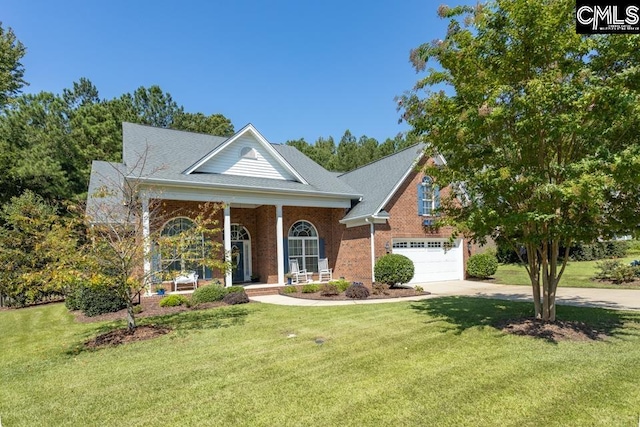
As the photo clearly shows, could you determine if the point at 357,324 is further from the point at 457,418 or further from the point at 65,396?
the point at 65,396

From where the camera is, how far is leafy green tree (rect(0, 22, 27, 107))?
20.3 meters

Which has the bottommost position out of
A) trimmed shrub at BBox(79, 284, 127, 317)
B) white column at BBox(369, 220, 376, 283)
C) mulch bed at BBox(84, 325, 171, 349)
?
mulch bed at BBox(84, 325, 171, 349)

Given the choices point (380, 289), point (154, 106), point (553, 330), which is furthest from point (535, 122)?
point (154, 106)

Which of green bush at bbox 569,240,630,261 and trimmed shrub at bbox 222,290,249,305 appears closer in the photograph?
trimmed shrub at bbox 222,290,249,305

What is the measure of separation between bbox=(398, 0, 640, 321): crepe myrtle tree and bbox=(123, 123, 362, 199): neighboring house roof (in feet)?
29.3

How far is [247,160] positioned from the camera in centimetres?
1605

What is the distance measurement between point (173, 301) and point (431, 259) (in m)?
12.0

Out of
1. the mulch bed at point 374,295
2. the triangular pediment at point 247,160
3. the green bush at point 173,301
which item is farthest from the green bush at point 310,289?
the triangular pediment at point 247,160

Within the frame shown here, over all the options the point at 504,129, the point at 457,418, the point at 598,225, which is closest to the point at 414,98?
the point at 504,129

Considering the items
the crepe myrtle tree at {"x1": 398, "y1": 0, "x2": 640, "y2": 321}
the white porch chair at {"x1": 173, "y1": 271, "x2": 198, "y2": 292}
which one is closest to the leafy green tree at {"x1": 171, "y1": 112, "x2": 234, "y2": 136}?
the white porch chair at {"x1": 173, "y1": 271, "x2": 198, "y2": 292}

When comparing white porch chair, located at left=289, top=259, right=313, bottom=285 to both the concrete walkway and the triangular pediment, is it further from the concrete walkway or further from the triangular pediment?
the triangular pediment

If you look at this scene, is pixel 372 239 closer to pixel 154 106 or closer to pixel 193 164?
pixel 193 164

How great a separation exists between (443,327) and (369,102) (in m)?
14.0

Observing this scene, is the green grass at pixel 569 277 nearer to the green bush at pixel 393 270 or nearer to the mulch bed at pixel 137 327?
the green bush at pixel 393 270
